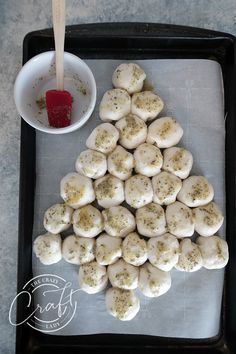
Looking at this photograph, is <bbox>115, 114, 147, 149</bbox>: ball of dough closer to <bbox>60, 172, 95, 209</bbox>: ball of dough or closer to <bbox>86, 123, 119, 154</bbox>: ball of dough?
<bbox>86, 123, 119, 154</bbox>: ball of dough

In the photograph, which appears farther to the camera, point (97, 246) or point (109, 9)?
point (109, 9)

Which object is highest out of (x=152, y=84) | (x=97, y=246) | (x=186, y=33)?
(x=186, y=33)

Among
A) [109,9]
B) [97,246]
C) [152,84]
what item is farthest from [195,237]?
[109,9]

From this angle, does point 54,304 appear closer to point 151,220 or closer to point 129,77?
point 151,220

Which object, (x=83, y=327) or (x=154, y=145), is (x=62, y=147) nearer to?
(x=154, y=145)

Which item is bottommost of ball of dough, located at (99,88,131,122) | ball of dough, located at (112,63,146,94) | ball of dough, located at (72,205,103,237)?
ball of dough, located at (72,205,103,237)

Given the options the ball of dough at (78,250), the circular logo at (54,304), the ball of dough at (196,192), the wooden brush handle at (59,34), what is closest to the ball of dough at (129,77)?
the wooden brush handle at (59,34)

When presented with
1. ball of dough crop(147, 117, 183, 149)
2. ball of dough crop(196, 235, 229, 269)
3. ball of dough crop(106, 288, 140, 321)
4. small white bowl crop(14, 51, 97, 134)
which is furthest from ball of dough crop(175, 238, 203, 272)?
small white bowl crop(14, 51, 97, 134)
